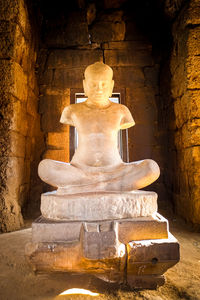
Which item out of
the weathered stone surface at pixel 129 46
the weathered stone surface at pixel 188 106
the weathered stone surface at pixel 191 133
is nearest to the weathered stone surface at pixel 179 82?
the weathered stone surface at pixel 188 106

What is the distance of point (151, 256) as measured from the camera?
4.94 ft

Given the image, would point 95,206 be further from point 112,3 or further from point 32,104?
point 112,3

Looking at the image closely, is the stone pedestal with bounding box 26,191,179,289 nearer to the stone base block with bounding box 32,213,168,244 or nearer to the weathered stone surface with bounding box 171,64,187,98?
the stone base block with bounding box 32,213,168,244

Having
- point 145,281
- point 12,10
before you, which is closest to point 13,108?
point 12,10

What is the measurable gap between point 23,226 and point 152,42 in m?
4.33

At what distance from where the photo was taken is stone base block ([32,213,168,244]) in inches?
62.2

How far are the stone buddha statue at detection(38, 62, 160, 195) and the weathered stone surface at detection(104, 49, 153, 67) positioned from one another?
2.24 meters

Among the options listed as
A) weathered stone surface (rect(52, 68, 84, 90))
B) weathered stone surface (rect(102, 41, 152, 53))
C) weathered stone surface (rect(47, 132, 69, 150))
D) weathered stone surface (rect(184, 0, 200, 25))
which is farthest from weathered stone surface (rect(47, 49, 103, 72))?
weathered stone surface (rect(184, 0, 200, 25))

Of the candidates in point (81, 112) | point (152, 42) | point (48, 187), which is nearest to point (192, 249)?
point (81, 112)

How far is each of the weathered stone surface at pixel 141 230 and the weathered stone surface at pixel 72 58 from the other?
3608 mm

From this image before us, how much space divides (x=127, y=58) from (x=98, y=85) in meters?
2.51

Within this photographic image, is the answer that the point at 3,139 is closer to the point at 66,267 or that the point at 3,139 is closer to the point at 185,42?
the point at 66,267

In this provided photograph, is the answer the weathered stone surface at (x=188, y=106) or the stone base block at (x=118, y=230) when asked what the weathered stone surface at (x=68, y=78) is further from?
the stone base block at (x=118, y=230)

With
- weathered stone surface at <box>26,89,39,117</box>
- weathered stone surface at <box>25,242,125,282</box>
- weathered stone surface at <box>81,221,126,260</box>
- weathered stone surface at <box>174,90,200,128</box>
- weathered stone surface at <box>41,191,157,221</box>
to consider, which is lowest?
weathered stone surface at <box>25,242,125,282</box>
